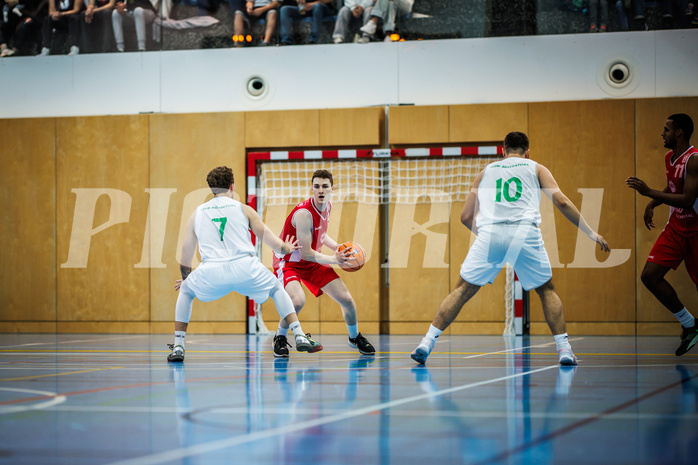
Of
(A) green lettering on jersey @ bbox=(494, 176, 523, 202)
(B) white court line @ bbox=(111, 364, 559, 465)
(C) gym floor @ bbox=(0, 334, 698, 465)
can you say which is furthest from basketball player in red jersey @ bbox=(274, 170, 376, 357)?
(B) white court line @ bbox=(111, 364, 559, 465)

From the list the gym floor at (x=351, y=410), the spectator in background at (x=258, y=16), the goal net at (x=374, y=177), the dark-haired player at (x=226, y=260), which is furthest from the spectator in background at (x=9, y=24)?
the dark-haired player at (x=226, y=260)

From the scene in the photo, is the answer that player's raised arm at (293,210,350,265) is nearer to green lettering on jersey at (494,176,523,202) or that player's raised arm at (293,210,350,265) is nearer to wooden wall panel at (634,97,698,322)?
green lettering on jersey at (494,176,523,202)

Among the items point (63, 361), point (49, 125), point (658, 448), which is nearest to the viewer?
point (658, 448)

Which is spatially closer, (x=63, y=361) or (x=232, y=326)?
(x=63, y=361)

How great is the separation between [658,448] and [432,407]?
1.26 m

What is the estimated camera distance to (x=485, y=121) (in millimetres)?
11516

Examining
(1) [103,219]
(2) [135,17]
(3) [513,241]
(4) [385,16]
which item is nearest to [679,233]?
(3) [513,241]

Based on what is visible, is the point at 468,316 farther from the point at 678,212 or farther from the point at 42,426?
the point at 42,426

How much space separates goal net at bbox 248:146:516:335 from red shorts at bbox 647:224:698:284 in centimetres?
418

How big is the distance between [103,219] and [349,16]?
512cm

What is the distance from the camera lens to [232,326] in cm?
1195

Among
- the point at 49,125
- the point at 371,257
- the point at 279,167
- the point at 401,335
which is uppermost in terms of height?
the point at 49,125

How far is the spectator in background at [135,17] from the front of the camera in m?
12.5

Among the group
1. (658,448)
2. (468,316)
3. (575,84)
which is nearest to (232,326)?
(468,316)
